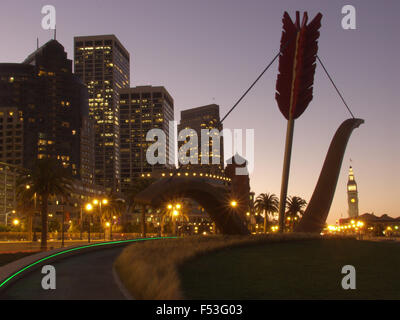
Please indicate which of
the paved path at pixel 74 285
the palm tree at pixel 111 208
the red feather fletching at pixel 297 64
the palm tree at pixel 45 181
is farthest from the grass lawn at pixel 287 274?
the palm tree at pixel 111 208

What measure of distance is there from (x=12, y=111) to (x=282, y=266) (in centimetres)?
18803

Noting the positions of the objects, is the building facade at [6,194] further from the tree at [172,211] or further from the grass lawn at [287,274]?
the grass lawn at [287,274]

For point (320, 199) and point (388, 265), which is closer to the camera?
point (388, 265)

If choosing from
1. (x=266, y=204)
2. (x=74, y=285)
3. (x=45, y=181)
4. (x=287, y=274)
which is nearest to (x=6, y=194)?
(x=266, y=204)

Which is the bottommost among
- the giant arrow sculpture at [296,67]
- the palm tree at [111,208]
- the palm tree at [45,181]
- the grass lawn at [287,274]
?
the grass lawn at [287,274]

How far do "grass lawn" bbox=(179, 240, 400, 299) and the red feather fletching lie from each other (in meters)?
13.8

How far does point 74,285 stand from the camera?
630 inches

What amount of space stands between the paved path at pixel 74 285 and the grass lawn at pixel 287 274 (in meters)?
2.65

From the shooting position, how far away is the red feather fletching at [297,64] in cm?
3588

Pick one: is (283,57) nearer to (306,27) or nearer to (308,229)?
(306,27)

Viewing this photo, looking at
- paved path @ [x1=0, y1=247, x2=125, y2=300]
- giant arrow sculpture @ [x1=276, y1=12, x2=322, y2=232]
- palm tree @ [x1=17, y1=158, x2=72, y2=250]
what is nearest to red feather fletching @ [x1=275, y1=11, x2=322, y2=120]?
giant arrow sculpture @ [x1=276, y1=12, x2=322, y2=232]
